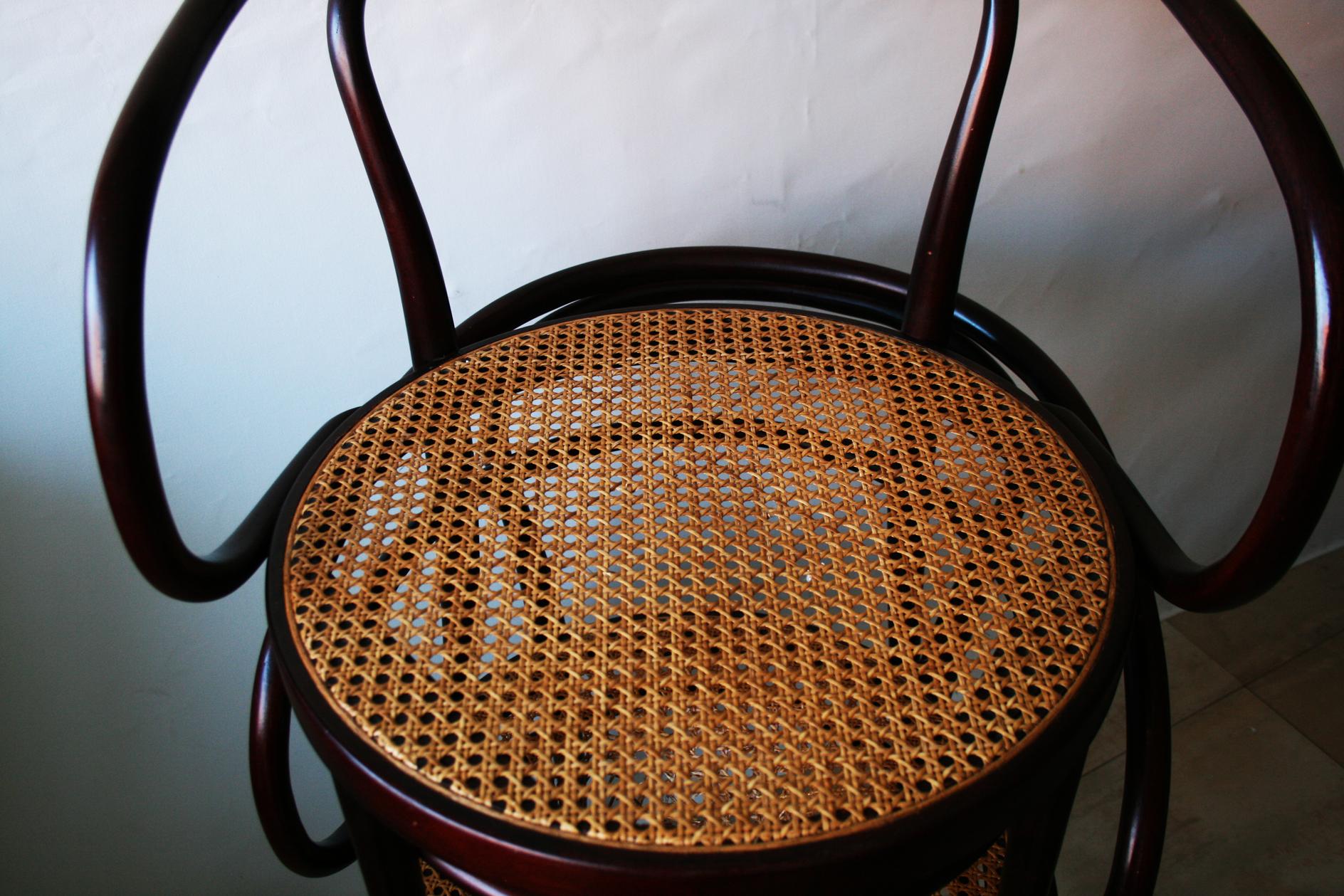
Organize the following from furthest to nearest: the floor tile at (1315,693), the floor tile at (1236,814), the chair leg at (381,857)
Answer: the floor tile at (1315,693), the floor tile at (1236,814), the chair leg at (381,857)

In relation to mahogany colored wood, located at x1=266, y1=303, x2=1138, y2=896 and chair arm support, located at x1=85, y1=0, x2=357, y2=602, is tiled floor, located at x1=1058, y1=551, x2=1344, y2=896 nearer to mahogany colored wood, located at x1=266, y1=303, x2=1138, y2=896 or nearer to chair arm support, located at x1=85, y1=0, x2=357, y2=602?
mahogany colored wood, located at x1=266, y1=303, x2=1138, y2=896

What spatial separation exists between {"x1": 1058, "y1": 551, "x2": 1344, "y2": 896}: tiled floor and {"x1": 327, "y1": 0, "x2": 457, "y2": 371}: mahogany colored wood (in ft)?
2.53

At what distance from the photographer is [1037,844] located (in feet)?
1.46

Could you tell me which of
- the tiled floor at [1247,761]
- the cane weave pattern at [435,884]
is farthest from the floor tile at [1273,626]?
the cane weave pattern at [435,884]

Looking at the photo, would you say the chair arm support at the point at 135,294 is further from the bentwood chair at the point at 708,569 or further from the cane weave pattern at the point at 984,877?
the cane weave pattern at the point at 984,877

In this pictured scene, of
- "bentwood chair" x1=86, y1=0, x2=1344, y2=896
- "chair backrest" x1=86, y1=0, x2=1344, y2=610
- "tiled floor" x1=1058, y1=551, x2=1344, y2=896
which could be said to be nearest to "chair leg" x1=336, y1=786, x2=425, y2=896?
"bentwood chair" x1=86, y1=0, x2=1344, y2=896

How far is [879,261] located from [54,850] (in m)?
0.83

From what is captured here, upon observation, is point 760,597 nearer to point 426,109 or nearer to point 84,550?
point 426,109

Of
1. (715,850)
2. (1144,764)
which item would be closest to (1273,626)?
(1144,764)

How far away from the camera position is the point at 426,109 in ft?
2.15

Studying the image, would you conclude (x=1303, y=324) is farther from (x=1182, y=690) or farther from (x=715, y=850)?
(x=1182, y=690)

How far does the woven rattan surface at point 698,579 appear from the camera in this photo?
14.0 inches

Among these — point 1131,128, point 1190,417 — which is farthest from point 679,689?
point 1190,417

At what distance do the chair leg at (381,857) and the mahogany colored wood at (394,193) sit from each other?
23cm
